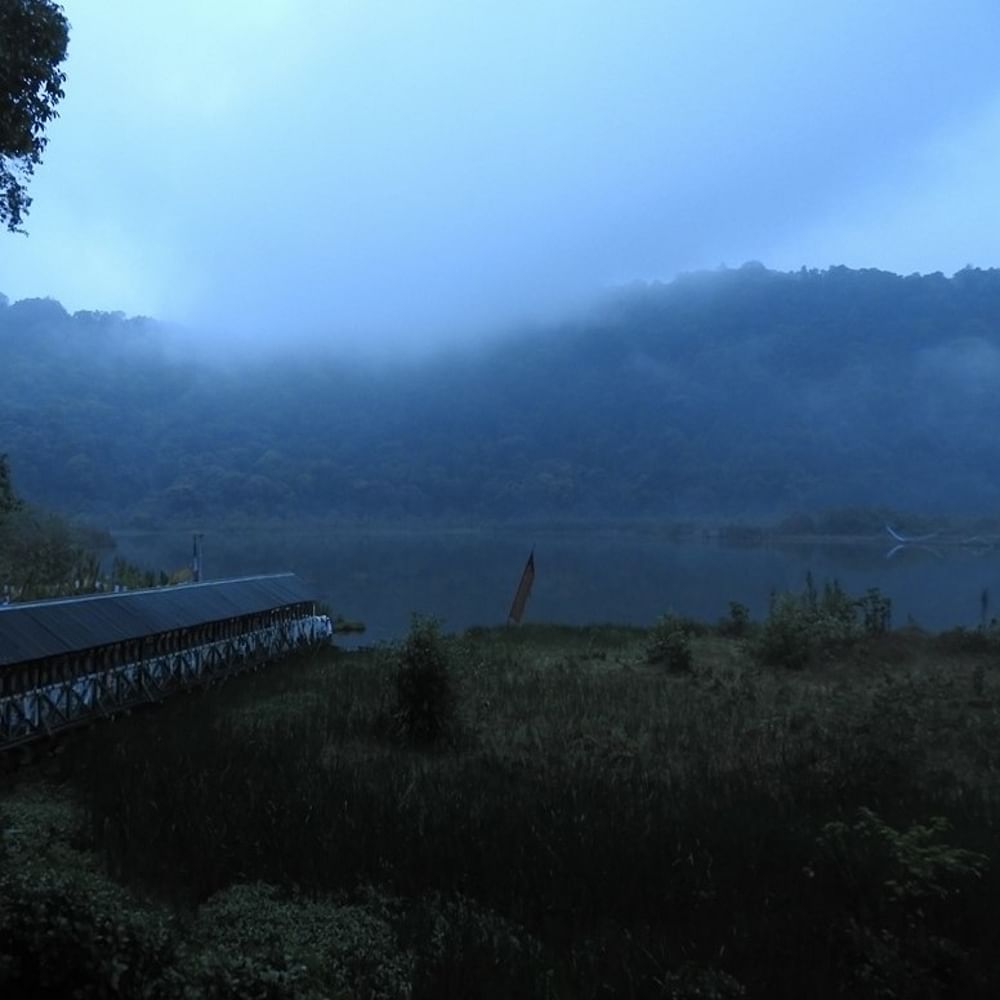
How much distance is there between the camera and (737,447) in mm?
157500

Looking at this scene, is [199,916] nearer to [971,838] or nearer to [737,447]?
[971,838]

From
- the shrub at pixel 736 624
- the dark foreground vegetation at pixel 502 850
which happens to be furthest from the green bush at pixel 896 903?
the shrub at pixel 736 624

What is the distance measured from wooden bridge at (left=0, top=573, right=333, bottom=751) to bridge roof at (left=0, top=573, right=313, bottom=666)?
0.02 meters

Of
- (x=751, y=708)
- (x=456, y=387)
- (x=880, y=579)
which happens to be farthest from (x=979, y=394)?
(x=751, y=708)

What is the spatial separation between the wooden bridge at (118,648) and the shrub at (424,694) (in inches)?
182

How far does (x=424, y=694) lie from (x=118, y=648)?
5621 mm

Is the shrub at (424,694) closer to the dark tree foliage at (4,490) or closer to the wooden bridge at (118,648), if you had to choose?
the wooden bridge at (118,648)

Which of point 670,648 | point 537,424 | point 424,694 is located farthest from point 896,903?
point 537,424

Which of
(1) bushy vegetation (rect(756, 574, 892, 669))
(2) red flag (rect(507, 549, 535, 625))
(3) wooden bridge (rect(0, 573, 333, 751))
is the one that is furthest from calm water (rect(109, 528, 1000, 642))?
(1) bushy vegetation (rect(756, 574, 892, 669))

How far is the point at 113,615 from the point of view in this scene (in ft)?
50.4

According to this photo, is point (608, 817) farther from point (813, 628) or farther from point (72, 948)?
point (813, 628)

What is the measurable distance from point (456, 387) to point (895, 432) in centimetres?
8522

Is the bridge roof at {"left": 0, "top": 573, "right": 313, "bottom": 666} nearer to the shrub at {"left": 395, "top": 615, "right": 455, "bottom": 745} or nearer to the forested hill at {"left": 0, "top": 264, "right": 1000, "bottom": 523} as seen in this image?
the shrub at {"left": 395, "top": 615, "right": 455, "bottom": 745}

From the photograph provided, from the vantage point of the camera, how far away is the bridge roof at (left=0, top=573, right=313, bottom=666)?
12.6 meters
